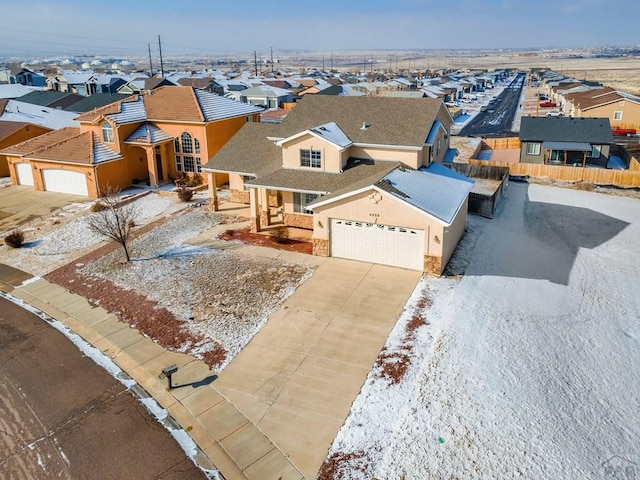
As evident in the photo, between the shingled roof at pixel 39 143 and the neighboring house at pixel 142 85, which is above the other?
the neighboring house at pixel 142 85

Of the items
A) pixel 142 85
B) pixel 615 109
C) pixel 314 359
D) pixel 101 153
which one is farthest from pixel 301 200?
pixel 142 85

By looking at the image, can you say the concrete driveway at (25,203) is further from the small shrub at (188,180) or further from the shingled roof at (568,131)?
the shingled roof at (568,131)

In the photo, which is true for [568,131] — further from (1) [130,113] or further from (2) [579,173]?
(1) [130,113]

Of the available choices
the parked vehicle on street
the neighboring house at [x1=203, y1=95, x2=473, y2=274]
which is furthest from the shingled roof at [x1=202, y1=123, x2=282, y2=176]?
the parked vehicle on street

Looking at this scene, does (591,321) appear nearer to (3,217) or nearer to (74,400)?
(74,400)

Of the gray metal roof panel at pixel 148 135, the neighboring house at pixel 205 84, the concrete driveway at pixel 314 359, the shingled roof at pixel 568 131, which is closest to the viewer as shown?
the concrete driveway at pixel 314 359

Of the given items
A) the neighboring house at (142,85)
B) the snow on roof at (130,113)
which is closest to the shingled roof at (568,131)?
the snow on roof at (130,113)

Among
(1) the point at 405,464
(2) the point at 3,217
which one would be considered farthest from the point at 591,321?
(2) the point at 3,217

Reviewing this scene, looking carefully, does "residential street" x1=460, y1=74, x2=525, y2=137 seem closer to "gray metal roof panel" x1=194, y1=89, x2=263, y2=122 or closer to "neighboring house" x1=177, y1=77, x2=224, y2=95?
"gray metal roof panel" x1=194, y1=89, x2=263, y2=122
